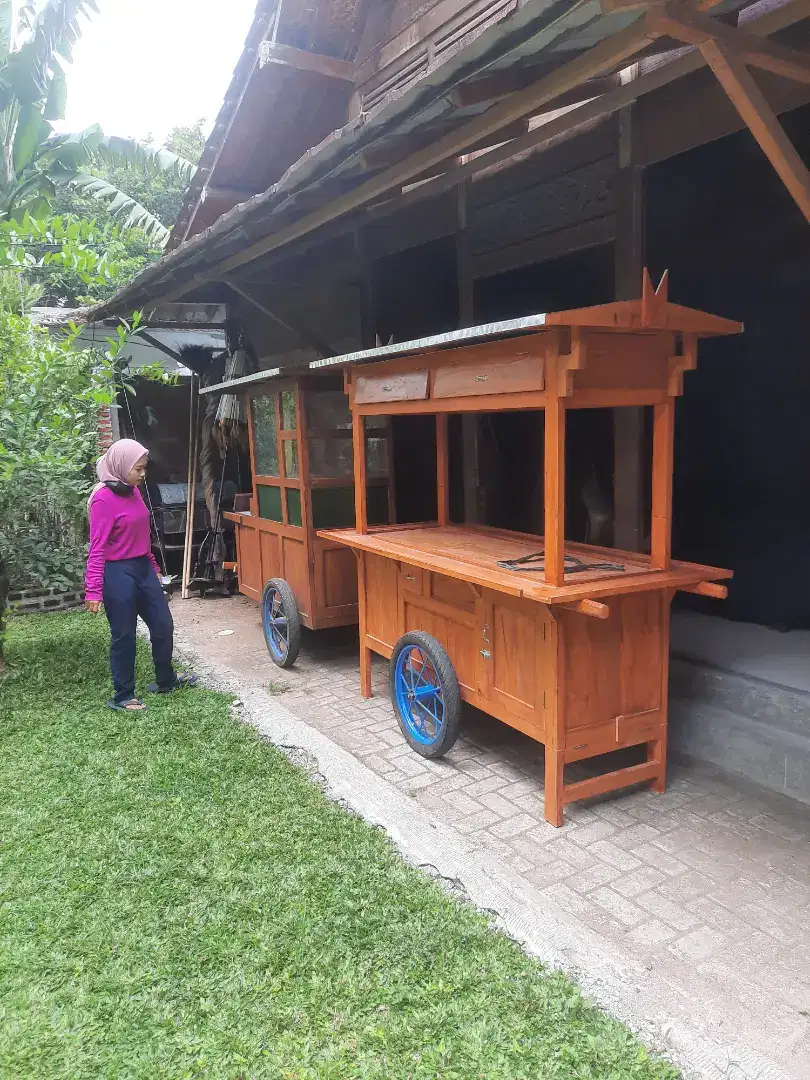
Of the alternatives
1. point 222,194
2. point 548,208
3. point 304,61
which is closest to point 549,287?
point 548,208

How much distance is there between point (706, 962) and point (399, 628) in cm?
258

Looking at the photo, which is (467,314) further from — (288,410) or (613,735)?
(613,735)

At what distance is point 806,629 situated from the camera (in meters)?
4.64

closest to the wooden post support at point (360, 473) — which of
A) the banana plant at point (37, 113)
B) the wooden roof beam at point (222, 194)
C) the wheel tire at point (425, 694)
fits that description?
the wheel tire at point (425, 694)

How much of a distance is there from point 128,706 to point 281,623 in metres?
1.32

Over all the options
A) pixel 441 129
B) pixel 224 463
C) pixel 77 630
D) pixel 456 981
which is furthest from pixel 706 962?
pixel 224 463

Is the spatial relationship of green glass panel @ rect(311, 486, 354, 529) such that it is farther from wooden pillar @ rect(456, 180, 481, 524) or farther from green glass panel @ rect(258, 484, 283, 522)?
wooden pillar @ rect(456, 180, 481, 524)

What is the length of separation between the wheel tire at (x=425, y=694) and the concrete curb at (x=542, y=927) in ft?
1.28

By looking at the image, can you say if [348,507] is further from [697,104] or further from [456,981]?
[456,981]

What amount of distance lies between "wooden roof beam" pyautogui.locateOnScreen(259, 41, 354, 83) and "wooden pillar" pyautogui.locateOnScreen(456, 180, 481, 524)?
1856 mm

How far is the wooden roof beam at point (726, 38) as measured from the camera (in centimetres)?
244

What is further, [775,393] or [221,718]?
[221,718]

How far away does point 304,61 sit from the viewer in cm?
643

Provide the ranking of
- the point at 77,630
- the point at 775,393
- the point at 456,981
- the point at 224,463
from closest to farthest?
1. the point at 456,981
2. the point at 775,393
3. the point at 77,630
4. the point at 224,463
